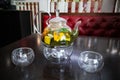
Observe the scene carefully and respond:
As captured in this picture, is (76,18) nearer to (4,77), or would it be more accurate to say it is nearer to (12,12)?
(12,12)

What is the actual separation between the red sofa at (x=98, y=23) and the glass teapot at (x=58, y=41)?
1022 millimetres

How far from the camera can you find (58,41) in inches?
27.5

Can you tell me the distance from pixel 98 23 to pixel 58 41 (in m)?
1.17

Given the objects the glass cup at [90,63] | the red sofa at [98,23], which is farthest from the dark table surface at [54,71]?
the red sofa at [98,23]

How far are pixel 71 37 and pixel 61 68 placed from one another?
18 centimetres

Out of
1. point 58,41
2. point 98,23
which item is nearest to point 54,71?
point 58,41

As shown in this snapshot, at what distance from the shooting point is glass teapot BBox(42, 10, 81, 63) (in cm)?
70

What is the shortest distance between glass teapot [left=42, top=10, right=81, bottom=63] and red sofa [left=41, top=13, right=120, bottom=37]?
1022mm

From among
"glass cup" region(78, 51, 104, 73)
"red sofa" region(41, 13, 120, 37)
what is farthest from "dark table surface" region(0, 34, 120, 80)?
"red sofa" region(41, 13, 120, 37)

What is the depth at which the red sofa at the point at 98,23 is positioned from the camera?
5.52 feet

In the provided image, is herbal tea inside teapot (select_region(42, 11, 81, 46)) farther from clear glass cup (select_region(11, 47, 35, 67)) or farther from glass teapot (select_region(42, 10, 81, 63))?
clear glass cup (select_region(11, 47, 35, 67))

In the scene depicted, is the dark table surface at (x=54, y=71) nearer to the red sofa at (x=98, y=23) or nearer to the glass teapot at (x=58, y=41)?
the glass teapot at (x=58, y=41)

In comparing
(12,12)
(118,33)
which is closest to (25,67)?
(118,33)

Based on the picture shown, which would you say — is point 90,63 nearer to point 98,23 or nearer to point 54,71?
point 54,71
